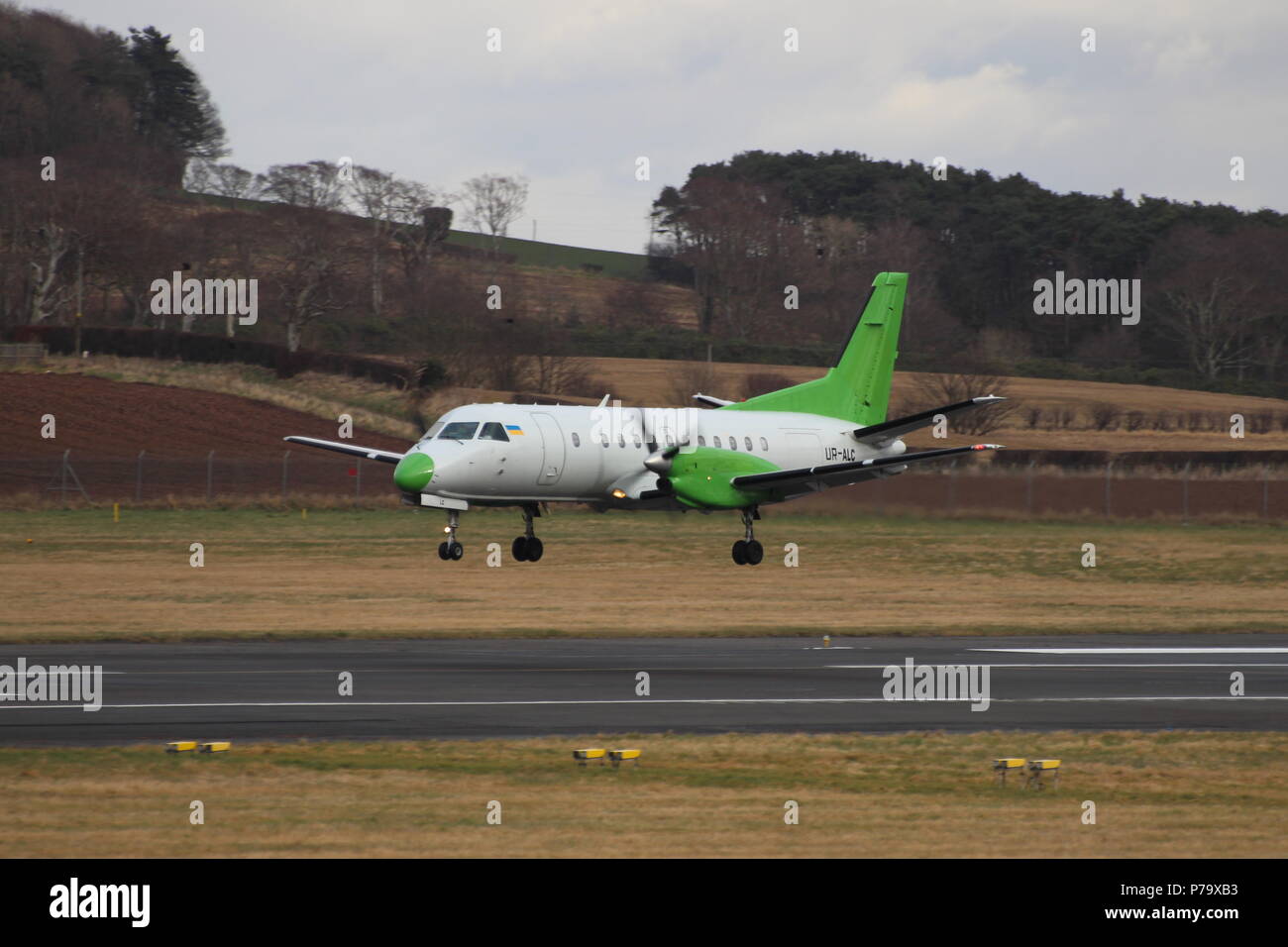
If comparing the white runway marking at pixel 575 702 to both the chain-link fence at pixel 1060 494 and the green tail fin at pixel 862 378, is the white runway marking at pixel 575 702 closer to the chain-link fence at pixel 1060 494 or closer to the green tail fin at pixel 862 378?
the green tail fin at pixel 862 378

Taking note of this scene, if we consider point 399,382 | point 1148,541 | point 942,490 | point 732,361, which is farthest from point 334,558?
point 732,361

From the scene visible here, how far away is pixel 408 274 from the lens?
334 ft

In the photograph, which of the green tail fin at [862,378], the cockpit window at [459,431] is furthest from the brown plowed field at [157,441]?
the cockpit window at [459,431]

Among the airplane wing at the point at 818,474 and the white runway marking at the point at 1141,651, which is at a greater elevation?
the airplane wing at the point at 818,474

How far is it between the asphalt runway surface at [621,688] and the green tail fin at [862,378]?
12.2 m

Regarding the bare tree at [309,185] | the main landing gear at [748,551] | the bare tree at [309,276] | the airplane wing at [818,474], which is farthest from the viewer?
the bare tree at [309,185]

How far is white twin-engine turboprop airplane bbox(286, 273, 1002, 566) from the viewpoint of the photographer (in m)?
34.1

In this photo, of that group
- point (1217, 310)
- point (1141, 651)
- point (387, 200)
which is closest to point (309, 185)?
point (387, 200)

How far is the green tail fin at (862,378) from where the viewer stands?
42000 millimetres

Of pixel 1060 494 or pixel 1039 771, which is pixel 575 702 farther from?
pixel 1060 494

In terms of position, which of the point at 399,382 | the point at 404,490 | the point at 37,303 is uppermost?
the point at 37,303
